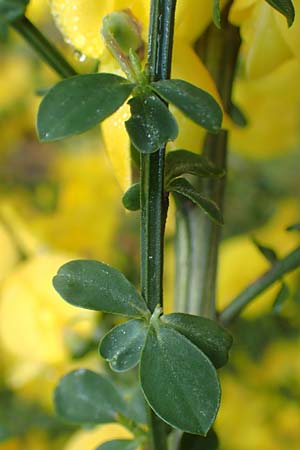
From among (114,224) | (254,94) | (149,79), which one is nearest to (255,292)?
(149,79)

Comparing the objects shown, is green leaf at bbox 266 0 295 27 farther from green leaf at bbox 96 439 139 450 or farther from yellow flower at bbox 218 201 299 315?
yellow flower at bbox 218 201 299 315

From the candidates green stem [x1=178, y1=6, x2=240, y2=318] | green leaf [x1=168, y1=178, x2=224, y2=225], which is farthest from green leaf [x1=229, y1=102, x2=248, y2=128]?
green leaf [x1=168, y1=178, x2=224, y2=225]

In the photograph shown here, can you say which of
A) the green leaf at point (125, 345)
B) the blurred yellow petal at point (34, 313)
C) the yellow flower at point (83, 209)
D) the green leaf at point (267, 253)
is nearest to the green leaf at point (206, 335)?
the green leaf at point (125, 345)

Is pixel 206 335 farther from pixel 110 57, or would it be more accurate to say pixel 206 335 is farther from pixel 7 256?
pixel 7 256

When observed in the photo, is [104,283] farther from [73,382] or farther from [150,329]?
[73,382]

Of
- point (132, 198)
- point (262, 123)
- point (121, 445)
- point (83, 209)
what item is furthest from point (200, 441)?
point (83, 209)

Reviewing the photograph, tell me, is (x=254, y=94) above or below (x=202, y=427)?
below

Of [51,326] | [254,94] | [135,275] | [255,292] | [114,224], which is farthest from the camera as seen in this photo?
[114,224]

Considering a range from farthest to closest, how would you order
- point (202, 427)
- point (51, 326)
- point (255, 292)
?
point (51, 326), point (255, 292), point (202, 427)
